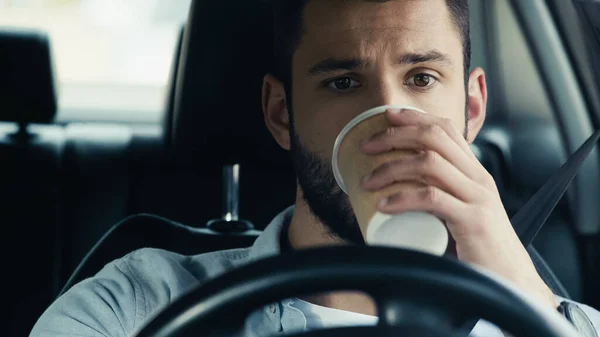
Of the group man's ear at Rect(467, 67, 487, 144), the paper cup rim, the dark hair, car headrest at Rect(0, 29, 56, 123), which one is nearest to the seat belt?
man's ear at Rect(467, 67, 487, 144)

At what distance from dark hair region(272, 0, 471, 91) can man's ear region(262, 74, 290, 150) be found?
0.07 feet

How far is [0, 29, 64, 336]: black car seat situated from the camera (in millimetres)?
2012

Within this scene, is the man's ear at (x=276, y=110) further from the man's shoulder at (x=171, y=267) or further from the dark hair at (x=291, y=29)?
the man's shoulder at (x=171, y=267)

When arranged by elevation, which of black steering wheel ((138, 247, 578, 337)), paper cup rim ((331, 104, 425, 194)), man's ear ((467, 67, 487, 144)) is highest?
man's ear ((467, 67, 487, 144))

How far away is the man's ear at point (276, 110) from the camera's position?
1662 mm

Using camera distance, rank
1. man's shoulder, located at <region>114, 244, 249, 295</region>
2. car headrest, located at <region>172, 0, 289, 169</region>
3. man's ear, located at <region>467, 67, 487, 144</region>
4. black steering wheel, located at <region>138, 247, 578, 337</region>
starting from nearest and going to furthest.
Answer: black steering wheel, located at <region>138, 247, 578, 337</region>, man's shoulder, located at <region>114, 244, 249, 295</region>, man's ear, located at <region>467, 67, 487, 144</region>, car headrest, located at <region>172, 0, 289, 169</region>

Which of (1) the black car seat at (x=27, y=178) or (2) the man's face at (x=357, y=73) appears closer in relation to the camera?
(2) the man's face at (x=357, y=73)

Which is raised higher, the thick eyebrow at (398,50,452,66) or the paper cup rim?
Answer: the thick eyebrow at (398,50,452,66)

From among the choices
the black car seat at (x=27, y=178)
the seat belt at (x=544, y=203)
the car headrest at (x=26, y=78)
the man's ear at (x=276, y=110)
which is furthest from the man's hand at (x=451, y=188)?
the car headrest at (x=26, y=78)

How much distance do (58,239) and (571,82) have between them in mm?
1299

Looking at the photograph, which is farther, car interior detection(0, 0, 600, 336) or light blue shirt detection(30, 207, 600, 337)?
car interior detection(0, 0, 600, 336)

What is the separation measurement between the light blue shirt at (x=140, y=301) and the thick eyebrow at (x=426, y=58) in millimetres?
403

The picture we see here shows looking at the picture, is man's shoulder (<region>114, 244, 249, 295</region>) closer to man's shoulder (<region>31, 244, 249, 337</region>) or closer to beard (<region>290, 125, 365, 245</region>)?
man's shoulder (<region>31, 244, 249, 337</region>)

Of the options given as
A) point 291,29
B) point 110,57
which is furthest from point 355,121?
point 110,57
